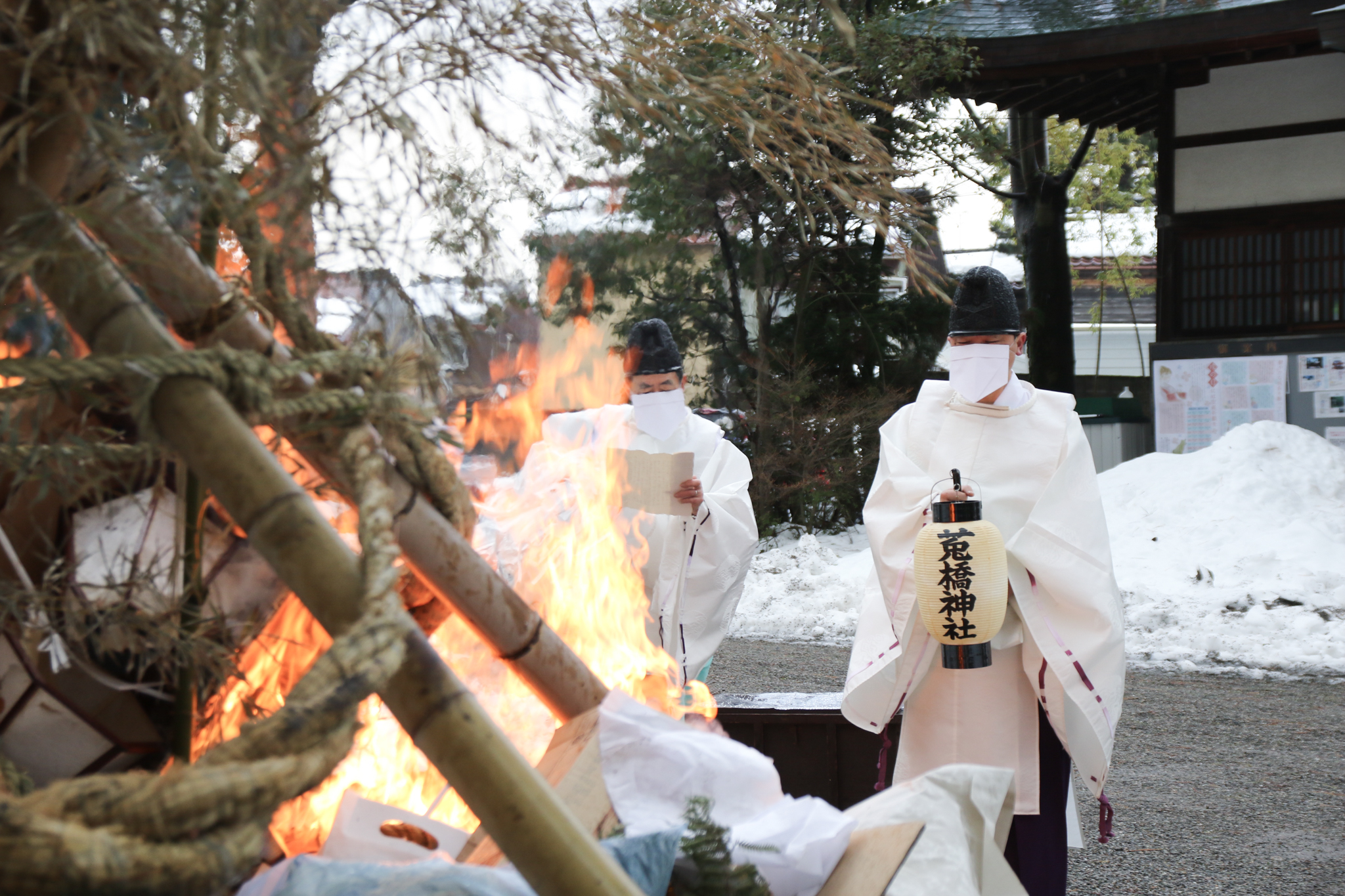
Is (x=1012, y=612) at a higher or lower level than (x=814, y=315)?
lower

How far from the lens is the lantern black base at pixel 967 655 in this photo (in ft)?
11.5

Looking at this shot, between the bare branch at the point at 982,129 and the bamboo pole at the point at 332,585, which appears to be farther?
the bare branch at the point at 982,129

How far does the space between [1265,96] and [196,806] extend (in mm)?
13775

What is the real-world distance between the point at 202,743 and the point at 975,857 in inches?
47.7

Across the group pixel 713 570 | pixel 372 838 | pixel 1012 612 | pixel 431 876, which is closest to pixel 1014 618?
pixel 1012 612

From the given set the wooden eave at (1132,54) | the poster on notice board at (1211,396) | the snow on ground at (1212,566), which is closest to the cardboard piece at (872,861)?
the snow on ground at (1212,566)

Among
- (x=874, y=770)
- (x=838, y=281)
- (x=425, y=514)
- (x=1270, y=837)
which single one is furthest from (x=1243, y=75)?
(x=425, y=514)

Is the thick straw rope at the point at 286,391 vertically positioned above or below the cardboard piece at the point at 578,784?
above

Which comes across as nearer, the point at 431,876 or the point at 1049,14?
the point at 431,876

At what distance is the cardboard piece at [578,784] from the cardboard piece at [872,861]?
35 cm

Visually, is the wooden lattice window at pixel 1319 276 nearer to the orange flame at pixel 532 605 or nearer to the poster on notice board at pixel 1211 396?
the poster on notice board at pixel 1211 396

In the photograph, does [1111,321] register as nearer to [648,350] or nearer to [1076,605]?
[648,350]

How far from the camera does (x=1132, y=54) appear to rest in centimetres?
1111

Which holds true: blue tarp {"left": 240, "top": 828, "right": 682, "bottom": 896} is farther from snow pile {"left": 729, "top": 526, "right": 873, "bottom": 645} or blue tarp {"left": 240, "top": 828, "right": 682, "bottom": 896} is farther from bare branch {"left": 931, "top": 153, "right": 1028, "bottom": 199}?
bare branch {"left": 931, "top": 153, "right": 1028, "bottom": 199}
